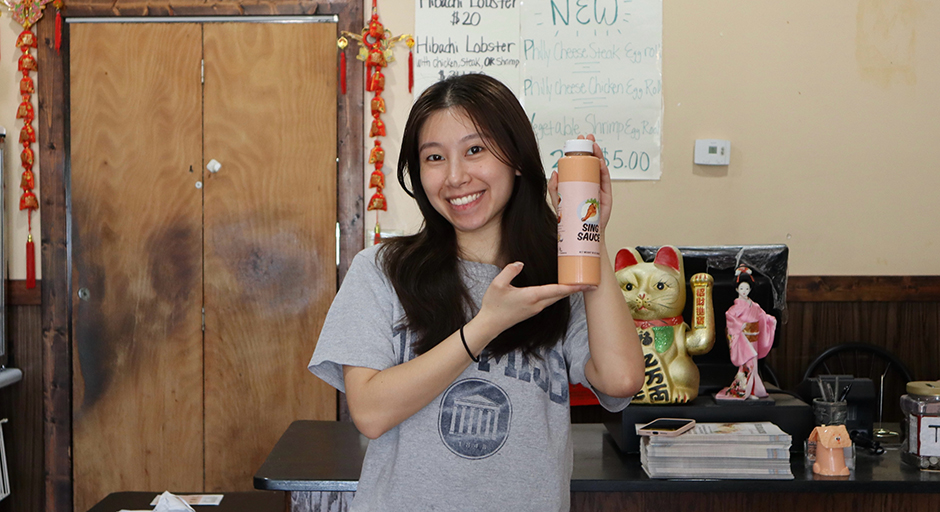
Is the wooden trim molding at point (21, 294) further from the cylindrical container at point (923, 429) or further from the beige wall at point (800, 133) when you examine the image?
the cylindrical container at point (923, 429)

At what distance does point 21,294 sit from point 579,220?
268cm

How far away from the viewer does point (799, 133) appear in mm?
2742

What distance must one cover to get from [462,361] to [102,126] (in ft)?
7.79

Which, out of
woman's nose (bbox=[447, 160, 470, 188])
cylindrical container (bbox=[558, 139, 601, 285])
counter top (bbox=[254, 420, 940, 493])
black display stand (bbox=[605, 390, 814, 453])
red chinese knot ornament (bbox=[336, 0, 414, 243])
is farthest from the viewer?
red chinese knot ornament (bbox=[336, 0, 414, 243])

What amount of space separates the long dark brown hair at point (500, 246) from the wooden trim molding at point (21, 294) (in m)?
2.30

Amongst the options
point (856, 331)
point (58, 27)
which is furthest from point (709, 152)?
point (58, 27)

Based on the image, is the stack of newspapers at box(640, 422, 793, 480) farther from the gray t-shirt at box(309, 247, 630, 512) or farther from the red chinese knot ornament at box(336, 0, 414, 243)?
the red chinese knot ornament at box(336, 0, 414, 243)

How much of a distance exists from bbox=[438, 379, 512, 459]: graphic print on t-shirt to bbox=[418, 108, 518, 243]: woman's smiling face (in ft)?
Result: 0.77

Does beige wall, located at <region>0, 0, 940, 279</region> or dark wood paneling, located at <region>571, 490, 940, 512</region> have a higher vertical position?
beige wall, located at <region>0, 0, 940, 279</region>

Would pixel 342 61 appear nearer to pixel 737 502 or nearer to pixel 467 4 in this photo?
pixel 467 4

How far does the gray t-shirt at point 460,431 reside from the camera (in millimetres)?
968

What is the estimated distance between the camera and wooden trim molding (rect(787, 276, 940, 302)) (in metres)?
2.73

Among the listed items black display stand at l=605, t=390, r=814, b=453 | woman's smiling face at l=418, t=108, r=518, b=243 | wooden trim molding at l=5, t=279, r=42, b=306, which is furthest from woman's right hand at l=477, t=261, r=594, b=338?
wooden trim molding at l=5, t=279, r=42, b=306

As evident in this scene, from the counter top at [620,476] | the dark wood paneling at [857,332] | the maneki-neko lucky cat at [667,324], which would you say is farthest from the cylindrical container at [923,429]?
the dark wood paneling at [857,332]
